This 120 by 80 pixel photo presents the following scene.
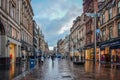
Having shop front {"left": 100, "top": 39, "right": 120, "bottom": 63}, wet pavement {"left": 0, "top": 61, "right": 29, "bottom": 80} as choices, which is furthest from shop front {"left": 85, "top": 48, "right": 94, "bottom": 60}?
wet pavement {"left": 0, "top": 61, "right": 29, "bottom": 80}

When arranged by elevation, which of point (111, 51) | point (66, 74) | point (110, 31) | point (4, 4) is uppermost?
point (4, 4)

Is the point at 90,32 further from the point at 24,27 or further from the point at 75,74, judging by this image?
the point at 75,74

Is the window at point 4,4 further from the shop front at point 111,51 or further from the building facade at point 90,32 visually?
the building facade at point 90,32

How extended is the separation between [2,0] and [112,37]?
2691 centimetres

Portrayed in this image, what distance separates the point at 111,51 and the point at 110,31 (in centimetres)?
446

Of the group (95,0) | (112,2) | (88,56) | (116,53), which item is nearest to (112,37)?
(116,53)

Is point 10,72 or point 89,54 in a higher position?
point 89,54

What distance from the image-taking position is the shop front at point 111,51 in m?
54.0

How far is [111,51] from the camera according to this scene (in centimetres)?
5897

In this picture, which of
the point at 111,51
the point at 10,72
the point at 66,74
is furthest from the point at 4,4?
the point at 111,51

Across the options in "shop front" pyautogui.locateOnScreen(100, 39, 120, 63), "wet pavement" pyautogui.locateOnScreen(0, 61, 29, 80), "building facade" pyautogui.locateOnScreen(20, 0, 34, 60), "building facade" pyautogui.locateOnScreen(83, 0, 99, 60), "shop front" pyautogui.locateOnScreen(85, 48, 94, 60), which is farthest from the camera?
"shop front" pyautogui.locateOnScreen(85, 48, 94, 60)

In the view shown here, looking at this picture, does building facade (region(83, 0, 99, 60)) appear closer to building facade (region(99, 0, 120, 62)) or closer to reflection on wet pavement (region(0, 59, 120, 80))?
building facade (region(99, 0, 120, 62))

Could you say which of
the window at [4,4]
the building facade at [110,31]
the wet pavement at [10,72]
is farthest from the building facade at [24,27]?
the wet pavement at [10,72]

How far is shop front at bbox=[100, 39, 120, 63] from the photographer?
2128 inches
